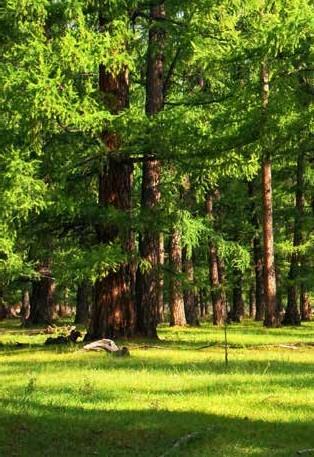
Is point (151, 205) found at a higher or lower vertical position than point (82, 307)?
higher

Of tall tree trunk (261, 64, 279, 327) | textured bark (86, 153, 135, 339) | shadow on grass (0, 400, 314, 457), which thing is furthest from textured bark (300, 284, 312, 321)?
shadow on grass (0, 400, 314, 457)

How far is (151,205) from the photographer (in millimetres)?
18234

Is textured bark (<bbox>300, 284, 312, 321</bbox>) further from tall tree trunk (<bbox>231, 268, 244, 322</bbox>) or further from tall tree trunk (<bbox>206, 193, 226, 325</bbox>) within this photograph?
tall tree trunk (<bbox>206, 193, 226, 325</bbox>)

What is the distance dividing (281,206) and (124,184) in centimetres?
2330

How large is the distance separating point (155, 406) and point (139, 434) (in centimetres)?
134

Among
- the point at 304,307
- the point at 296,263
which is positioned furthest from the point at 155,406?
the point at 304,307

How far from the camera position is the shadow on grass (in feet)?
20.9

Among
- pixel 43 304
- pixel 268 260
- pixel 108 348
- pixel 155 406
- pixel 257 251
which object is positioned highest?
pixel 257 251

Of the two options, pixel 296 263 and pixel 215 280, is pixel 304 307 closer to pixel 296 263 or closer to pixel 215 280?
pixel 296 263

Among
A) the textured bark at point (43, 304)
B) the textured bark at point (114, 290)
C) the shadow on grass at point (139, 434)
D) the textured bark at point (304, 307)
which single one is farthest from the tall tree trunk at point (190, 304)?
the shadow on grass at point (139, 434)

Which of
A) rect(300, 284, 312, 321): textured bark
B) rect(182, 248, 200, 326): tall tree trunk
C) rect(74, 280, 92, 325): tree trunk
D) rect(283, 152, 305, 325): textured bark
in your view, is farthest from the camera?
rect(300, 284, 312, 321): textured bark

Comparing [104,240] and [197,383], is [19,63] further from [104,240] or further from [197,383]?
[197,383]

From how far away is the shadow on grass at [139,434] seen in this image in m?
6.36

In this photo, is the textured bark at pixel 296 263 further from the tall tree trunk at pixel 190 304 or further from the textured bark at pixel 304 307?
the textured bark at pixel 304 307
